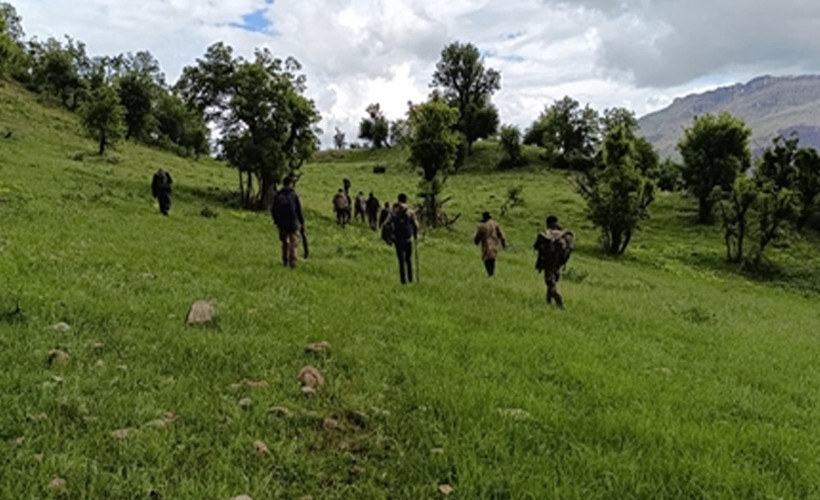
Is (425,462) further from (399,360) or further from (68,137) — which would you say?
(68,137)

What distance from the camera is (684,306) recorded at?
23656 mm

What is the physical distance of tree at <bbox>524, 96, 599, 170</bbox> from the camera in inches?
3553

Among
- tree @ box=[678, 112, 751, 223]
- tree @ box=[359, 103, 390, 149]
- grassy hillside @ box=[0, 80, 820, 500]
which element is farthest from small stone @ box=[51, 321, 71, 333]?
tree @ box=[359, 103, 390, 149]

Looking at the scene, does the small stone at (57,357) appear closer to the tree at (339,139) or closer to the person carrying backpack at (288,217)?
the person carrying backpack at (288,217)

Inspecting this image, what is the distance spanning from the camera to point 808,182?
2429 inches

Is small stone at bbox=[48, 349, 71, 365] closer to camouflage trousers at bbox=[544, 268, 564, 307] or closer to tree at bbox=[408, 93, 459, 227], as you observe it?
camouflage trousers at bbox=[544, 268, 564, 307]

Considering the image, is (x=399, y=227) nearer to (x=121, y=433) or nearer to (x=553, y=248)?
(x=553, y=248)

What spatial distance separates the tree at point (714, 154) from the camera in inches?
2613

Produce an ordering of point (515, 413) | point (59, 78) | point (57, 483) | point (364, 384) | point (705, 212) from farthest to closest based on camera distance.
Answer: point (59, 78)
point (705, 212)
point (364, 384)
point (515, 413)
point (57, 483)

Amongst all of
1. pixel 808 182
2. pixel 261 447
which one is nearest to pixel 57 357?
pixel 261 447

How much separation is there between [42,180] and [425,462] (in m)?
31.3

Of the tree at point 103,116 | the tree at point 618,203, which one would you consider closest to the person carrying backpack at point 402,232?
the tree at point 618,203

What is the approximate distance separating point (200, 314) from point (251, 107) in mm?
28440

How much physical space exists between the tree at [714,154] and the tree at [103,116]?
53.3 meters
